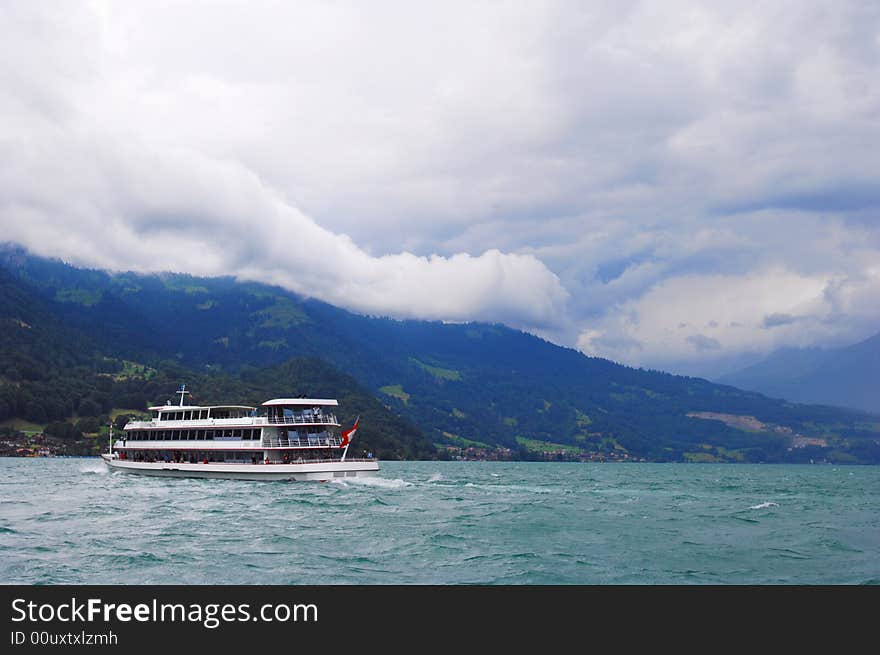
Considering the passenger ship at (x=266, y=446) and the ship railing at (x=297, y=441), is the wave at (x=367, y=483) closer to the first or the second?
the passenger ship at (x=266, y=446)

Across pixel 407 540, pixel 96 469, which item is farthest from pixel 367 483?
pixel 96 469

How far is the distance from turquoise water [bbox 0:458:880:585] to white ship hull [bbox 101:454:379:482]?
8876mm

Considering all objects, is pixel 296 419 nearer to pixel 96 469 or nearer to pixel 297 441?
pixel 297 441

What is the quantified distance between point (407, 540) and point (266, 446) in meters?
48.6

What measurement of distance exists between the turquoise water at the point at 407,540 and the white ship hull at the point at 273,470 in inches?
349

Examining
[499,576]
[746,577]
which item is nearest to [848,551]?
[746,577]

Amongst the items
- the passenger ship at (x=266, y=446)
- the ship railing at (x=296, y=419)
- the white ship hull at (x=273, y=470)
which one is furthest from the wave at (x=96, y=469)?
the ship railing at (x=296, y=419)

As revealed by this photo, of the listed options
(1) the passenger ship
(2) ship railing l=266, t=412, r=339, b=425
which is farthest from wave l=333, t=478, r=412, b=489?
(2) ship railing l=266, t=412, r=339, b=425

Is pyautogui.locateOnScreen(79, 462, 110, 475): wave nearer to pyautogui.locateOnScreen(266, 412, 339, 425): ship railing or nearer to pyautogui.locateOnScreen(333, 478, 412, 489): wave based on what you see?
pyautogui.locateOnScreen(266, 412, 339, 425): ship railing

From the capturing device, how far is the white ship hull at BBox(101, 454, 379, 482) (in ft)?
284

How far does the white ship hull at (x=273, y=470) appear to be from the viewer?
86625 mm
